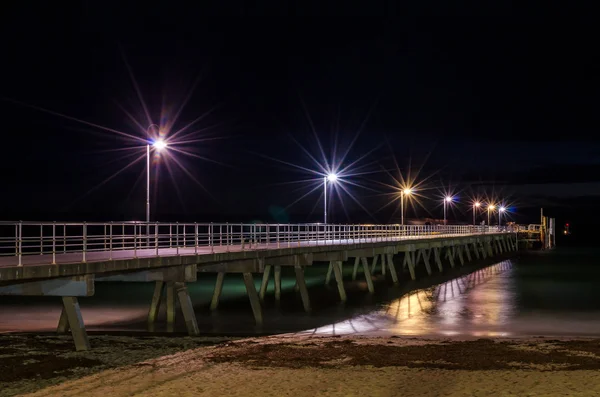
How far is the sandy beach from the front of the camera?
1253cm

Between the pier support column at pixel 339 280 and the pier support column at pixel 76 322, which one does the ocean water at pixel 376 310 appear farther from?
the pier support column at pixel 76 322

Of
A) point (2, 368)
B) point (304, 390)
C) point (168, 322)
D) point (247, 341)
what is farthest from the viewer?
point (168, 322)

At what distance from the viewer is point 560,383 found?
41.9ft

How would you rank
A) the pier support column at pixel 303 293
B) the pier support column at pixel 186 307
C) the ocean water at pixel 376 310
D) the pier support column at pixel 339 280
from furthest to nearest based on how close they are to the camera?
the pier support column at pixel 339 280 < the pier support column at pixel 303 293 < the ocean water at pixel 376 310 < the pier support column at pixel 186 307

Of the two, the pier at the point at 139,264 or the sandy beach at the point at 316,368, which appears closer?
the sandy beach at the point at 316,368

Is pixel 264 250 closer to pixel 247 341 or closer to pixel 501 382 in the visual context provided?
pixel 247 341

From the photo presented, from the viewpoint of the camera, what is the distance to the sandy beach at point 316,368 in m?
12.5

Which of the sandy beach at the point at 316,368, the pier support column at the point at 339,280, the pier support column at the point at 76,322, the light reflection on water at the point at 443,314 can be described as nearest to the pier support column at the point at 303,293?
the light reflection on water at the point at 443,314

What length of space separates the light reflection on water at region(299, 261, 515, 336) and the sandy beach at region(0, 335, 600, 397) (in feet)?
10.4

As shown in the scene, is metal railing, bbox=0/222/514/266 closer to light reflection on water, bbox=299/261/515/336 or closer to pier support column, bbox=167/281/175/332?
pier support column, bbox=167/281/175/332

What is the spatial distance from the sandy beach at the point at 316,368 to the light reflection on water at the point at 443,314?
3170mm

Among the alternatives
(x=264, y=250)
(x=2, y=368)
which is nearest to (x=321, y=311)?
(x=264, y=250)

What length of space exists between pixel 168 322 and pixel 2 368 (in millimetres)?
8214

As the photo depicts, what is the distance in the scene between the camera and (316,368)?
14.5 meters
